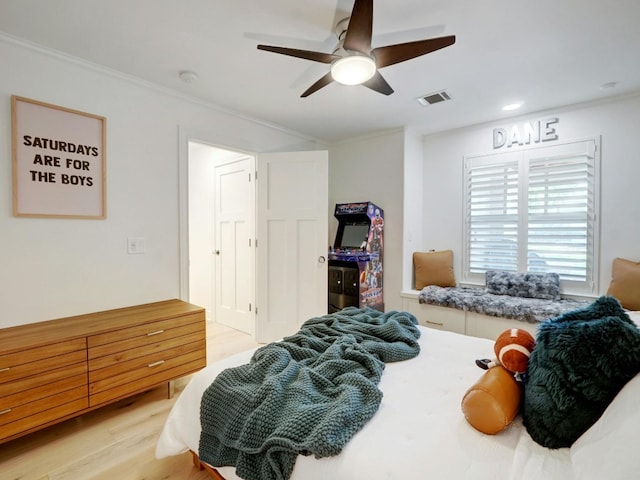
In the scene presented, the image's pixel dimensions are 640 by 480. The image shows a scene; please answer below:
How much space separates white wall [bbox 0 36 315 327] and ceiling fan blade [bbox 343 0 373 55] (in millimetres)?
1804

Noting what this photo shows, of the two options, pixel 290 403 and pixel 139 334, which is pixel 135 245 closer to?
pixel 139 334

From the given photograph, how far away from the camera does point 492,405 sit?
3.33 ft

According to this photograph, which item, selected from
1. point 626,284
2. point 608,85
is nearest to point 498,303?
point 626,284

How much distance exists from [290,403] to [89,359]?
1483mm

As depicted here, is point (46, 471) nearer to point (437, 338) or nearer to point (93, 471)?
point (93, 471)

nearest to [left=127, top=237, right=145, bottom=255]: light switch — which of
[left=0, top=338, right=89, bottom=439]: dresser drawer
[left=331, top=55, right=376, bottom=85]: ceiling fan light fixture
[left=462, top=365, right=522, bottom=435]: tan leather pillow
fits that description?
[left=0, top=338, right=89, bottom=439]: dresser drawer

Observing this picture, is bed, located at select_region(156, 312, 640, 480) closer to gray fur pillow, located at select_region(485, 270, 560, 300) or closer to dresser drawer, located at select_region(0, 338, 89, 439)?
dresser drawer, located at select_region(0, 338, 89, 439)

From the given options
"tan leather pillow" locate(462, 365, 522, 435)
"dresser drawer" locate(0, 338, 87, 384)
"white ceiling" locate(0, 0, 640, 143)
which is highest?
"white ceiling" locate(0, 0, 640, 143)

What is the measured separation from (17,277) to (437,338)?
2.70 m

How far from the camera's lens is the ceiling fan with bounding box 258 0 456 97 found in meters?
1.49

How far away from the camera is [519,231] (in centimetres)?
328

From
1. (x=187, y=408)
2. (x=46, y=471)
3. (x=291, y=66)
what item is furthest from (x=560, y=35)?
(x=46, y=471)

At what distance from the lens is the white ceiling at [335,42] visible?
1.69 metres

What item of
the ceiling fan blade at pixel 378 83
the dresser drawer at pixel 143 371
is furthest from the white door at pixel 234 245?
the ceiling fan blade at pixel 378 83
